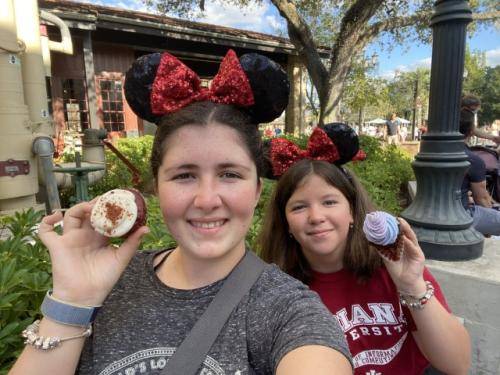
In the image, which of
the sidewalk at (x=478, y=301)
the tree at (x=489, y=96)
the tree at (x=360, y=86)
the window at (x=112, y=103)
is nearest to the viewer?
the sidewalk at (x=478, y=301)

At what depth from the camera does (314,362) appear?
95 cm

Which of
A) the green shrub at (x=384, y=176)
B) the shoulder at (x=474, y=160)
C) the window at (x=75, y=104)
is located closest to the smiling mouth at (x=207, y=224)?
the green shrub at (x=384, y=176)

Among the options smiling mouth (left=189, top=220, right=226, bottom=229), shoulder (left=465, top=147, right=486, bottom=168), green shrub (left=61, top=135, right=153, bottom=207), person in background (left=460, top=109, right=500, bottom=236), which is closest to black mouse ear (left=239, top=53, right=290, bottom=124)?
smiling mouth (left=189, top=220, right=226, bottom=229)

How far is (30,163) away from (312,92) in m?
26.6

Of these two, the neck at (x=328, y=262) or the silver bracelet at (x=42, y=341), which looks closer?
the silver bracelet at (x=42, y=341)

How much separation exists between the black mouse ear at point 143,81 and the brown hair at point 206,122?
0.37 feet

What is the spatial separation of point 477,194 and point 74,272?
4018 mm

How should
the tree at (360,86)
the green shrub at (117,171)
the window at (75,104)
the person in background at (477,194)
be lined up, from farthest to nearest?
1. the tree at (360,86)
2. the window at (75,104)
3. the green shrub at (117,171)
4. the person in background at (477,194)

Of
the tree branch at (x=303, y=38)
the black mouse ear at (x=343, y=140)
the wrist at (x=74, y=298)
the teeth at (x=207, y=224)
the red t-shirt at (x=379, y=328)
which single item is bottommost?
the red t-shirt at (x=379, y=328)

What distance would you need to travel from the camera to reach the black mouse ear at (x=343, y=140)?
2137mm

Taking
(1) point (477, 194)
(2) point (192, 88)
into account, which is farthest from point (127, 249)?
(1) point (477, 194)

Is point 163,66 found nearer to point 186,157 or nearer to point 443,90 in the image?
point 186,157

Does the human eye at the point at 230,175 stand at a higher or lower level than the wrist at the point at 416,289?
higher

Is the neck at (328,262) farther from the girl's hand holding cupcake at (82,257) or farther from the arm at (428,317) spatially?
the girl's hand holding cupcake at (82,257)
